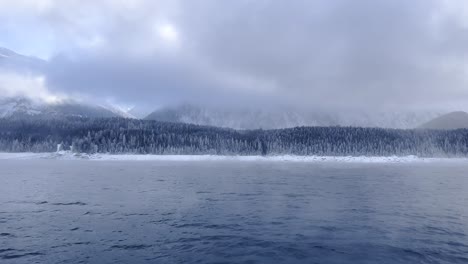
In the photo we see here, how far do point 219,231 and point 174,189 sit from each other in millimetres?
33878

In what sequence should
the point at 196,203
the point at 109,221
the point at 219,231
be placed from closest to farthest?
the point at 219,231 < the point at 109,221 < the point at 196,203

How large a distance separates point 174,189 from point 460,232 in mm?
45419

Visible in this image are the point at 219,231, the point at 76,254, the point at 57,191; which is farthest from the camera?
the point at 57,191

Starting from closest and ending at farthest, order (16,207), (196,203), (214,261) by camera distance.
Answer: (214,261), (16,207), (196,203)

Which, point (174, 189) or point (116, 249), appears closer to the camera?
point (116, 249)

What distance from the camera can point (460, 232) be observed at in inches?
1243

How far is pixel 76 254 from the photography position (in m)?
25.0

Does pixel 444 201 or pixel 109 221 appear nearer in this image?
pixel 109 221

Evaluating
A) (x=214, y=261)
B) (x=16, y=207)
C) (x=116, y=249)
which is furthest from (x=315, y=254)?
(x=16, y=207)

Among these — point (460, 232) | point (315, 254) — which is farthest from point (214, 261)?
point (460, 232)

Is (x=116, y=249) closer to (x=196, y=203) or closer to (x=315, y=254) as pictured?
(x=315, y=254)

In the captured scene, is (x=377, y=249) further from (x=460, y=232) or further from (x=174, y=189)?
(x=174, y=189)

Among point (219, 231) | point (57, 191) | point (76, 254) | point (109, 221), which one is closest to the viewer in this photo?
point (76, 254)

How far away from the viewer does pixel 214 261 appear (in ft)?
76.5
